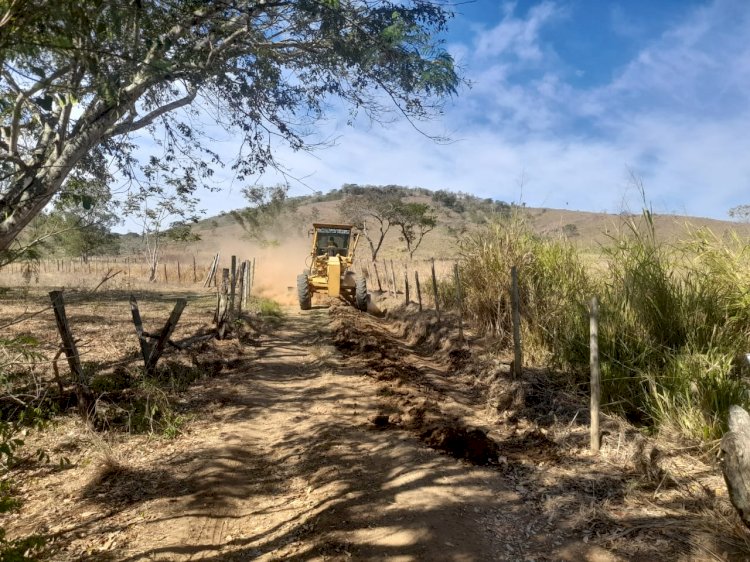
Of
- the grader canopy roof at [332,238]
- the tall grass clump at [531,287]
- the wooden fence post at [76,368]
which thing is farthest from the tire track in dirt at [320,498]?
the grader canopy roof at [332,238]

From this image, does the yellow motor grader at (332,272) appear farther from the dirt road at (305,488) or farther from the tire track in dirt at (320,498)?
the tire track in dirt at (320,498)

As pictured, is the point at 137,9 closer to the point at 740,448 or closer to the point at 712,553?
the point at 740,448

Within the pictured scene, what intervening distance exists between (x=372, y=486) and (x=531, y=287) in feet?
16.0

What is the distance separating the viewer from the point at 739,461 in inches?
96.4

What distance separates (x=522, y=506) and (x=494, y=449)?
93 cm

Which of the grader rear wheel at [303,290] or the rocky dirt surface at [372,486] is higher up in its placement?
the grader rear wheel at [303,290]

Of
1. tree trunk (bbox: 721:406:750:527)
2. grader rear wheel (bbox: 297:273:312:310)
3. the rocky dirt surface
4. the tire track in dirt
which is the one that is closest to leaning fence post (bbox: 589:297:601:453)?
the rocky dirt surface

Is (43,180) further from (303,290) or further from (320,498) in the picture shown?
(303,290)

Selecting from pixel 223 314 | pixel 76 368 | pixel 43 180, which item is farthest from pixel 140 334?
pixel 223 314

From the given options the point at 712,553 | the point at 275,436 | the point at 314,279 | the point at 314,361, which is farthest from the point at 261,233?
the point at 712,553

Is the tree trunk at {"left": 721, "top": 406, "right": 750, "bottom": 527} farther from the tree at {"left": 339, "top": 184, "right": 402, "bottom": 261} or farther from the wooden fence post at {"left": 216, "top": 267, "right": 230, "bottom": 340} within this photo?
the tree at {"left": 339, "top": 184, "right": 402, "bottom": 261}

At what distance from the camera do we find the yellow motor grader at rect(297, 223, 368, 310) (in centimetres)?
1553

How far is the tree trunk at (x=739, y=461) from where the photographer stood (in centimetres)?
243

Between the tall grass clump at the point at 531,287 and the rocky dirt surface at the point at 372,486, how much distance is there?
867mm
